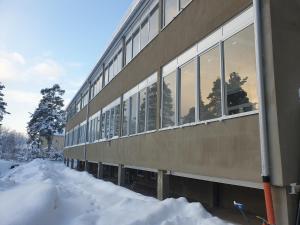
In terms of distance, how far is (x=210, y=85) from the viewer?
7746 mm

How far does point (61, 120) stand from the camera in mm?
66750

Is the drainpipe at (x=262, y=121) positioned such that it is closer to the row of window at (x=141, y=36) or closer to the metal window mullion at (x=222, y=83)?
the metal window mullion at (x=222, y=83)

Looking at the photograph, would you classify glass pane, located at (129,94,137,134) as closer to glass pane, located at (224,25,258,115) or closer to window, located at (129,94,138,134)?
window, located at (129,94,138,134)

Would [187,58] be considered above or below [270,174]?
above

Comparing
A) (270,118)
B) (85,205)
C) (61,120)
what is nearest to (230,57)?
(270,118)

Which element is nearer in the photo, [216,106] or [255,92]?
[255,92]

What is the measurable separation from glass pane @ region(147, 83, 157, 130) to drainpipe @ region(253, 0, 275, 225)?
223 inches

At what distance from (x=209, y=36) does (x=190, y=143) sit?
2.56 metres

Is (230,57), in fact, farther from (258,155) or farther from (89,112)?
(89,112)

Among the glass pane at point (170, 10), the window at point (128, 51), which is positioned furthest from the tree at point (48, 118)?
the glass pane at point (170, 10)

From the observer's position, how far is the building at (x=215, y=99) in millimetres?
5629

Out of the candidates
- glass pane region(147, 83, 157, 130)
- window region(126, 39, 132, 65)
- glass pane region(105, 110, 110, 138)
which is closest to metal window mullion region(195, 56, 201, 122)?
glass pane region(147, 83, 157, 130)

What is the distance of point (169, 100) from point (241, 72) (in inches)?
147

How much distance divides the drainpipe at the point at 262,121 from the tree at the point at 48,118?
6341 cm
